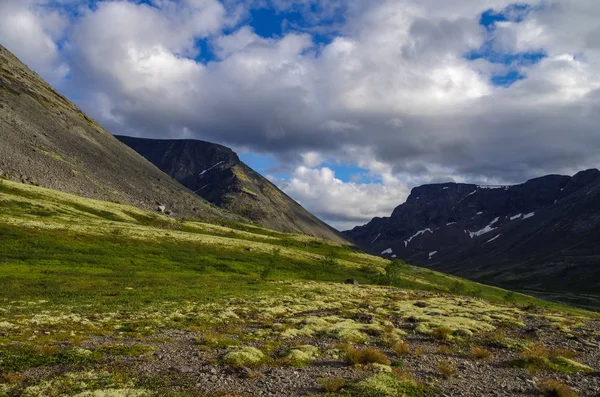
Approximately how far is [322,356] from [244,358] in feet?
18.0

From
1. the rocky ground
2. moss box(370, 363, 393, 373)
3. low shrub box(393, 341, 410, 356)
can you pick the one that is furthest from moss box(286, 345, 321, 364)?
low shrub box(393, 341, 410, 356)

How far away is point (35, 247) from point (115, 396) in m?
78.7

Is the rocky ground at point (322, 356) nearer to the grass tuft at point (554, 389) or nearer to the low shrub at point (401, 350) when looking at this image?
the low shrub at point (401, 350)

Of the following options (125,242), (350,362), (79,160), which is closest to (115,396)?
(350,362)

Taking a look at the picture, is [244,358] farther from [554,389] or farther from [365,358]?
[554,389]

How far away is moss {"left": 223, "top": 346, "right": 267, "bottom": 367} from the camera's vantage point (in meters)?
22.2

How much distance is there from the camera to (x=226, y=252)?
11688 centimetres

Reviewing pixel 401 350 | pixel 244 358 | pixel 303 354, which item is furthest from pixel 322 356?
pixel 401 350

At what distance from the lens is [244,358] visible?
2280 cm

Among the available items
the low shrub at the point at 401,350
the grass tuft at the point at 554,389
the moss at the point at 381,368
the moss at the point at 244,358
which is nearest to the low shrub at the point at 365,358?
the moss at the point at 381,368

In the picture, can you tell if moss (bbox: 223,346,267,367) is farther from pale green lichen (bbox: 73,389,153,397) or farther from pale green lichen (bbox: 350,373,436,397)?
pale green lichen (bbox: 350,373,436,397)

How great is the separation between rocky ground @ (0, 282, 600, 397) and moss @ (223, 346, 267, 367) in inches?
4.8

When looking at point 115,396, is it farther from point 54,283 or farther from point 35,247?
point 35,247

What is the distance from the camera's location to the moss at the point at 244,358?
2222cm
